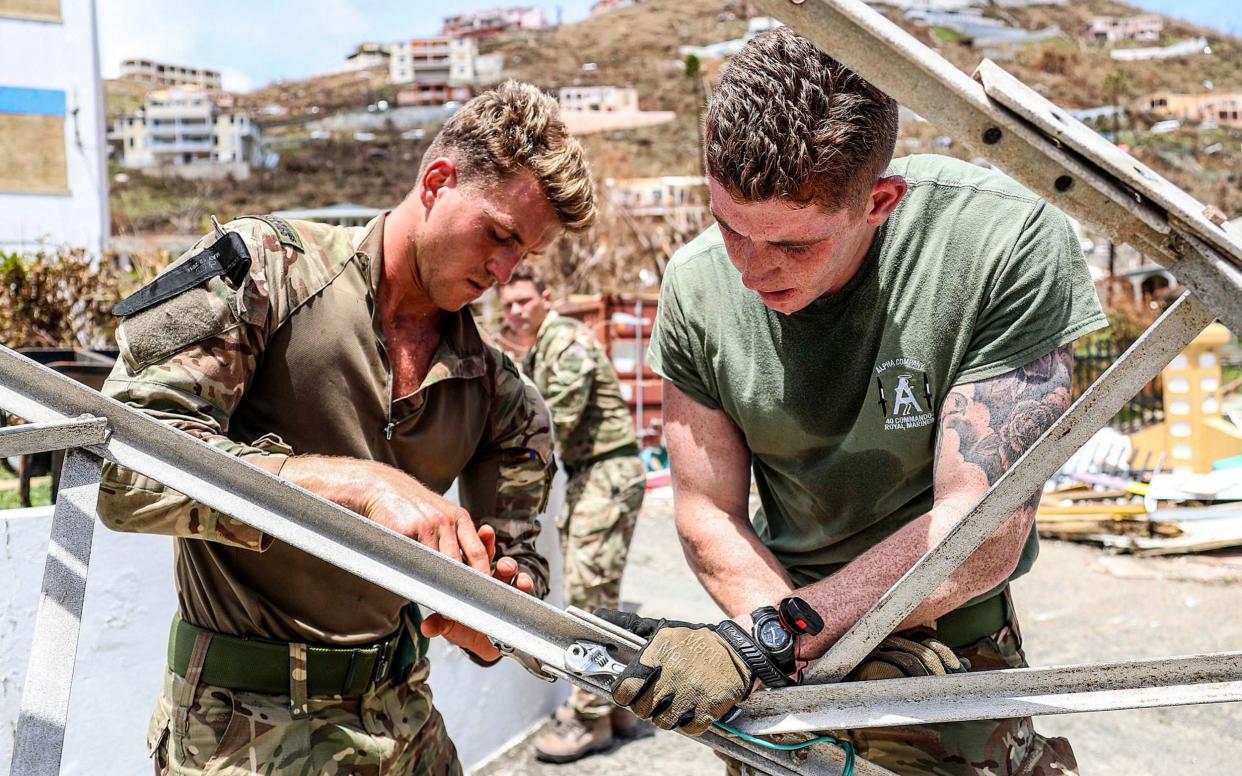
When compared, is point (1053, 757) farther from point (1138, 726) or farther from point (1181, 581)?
point (1181, 581)

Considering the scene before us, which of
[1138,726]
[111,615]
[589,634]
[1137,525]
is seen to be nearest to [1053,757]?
[589,634]

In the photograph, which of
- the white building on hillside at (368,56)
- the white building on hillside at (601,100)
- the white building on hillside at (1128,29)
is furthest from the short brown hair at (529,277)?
the white building on hillside at (368,56)

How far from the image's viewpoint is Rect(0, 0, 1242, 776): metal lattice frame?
1152 millimetres

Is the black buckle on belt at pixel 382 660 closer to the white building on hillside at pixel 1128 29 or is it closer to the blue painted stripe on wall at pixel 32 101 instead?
the blue painted stripe on wall at pixel 32 101

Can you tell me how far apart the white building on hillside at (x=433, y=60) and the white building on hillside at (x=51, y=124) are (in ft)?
245

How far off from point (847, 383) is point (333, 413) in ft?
3.52

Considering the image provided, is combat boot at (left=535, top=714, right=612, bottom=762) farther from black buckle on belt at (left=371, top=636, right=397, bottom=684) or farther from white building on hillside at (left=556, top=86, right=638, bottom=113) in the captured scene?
white building on hillside at (left=556, top=86, right=638, bottom=113)

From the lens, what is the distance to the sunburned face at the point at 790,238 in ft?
5.80

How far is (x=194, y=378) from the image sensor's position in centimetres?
188

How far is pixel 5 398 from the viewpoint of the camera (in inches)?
53.9

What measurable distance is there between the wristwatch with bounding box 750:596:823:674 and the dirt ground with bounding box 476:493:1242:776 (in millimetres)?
2861

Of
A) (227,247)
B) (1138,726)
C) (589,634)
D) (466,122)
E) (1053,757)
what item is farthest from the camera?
(1138,726)

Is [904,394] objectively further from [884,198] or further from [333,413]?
[333,413]

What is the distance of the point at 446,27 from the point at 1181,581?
404 feet
